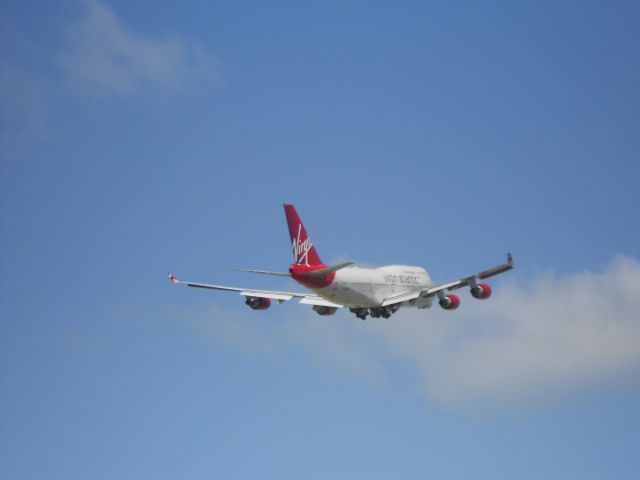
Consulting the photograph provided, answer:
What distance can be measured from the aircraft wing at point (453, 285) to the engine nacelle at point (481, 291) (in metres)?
0.45

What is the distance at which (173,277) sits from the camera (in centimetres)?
8369

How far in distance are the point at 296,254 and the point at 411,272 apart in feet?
48.1

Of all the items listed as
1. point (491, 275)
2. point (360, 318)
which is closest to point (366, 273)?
point (360, 318)

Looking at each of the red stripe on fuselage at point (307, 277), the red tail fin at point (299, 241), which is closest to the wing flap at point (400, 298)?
the red stripe on fuselage at point (307, 277)

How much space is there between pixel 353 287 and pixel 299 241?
6184mm

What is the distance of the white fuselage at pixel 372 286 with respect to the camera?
80938mm

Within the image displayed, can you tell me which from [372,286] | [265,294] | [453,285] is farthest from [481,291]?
[265,294]

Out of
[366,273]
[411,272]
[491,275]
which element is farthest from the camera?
[411,272]

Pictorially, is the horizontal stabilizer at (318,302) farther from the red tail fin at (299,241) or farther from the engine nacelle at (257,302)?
the red tail fin at (299,241)

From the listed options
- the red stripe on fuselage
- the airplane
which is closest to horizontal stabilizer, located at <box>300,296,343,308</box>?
the airplane

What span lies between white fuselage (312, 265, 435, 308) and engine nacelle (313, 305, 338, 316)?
2531mm

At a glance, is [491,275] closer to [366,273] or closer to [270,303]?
[366,273]

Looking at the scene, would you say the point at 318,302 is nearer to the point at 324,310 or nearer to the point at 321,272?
the point at 324,310

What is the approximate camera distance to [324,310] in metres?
86.6
